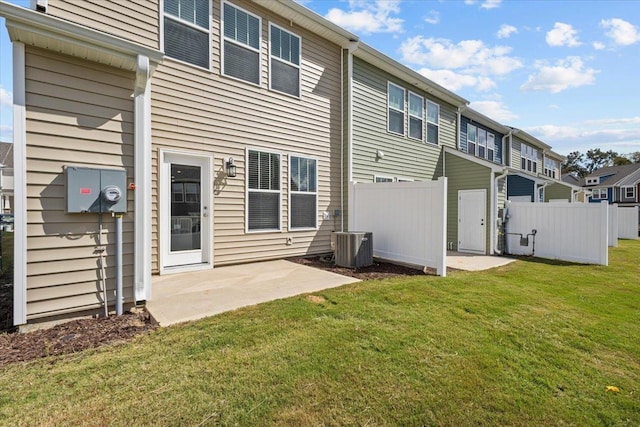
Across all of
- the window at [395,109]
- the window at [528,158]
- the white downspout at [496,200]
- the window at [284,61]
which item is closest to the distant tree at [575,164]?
the window at [528,158]

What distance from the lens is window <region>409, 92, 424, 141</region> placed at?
10172 millimetres

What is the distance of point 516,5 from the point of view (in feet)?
24.9

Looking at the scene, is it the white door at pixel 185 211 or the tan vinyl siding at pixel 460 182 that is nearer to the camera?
the white door at pixel 185 211

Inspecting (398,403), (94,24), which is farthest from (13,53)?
(398,403)

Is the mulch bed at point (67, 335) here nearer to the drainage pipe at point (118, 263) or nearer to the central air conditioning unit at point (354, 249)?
the drainage pipe at point (118, 263)

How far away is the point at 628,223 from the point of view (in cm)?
1645

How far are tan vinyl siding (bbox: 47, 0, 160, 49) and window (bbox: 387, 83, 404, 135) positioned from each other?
640 centimetres

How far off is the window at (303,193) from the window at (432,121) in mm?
5374

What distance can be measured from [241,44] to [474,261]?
7549 mm

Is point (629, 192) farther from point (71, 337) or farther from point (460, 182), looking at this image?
point (71, 337)

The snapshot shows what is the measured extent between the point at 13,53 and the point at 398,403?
4.56m

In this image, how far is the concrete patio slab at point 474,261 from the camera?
288 inches

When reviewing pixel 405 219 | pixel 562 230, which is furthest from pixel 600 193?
pixel 405 219

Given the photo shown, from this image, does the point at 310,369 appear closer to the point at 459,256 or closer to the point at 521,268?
the point at 521,268
